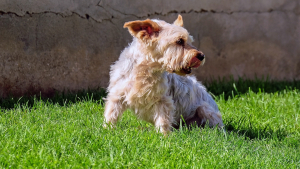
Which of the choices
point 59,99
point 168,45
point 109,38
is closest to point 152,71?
point 168,45

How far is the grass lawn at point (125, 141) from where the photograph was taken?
302 cm

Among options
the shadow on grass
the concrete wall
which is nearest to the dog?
the shadow on grass

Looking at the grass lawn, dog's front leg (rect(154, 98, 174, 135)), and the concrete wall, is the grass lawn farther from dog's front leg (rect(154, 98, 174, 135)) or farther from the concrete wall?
the concrete wall

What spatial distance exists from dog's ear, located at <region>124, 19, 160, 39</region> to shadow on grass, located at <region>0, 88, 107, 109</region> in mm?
1461

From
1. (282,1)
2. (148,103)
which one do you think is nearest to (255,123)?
(148,103)

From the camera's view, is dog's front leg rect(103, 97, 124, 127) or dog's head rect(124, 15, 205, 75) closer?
dog's head rect(124, 15, 205, 75)

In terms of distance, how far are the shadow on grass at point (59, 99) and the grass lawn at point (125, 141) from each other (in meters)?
0.01

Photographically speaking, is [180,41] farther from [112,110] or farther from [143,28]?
[112,110]

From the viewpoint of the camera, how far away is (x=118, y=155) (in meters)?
3.09

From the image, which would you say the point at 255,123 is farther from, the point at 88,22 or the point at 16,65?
the point at 16,65

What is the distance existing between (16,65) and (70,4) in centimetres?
113

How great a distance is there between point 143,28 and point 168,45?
30cm

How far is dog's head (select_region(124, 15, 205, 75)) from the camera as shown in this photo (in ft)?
12.3

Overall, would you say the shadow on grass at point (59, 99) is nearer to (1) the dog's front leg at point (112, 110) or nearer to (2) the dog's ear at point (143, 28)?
(1) the dog's front leg at point (112, 110)
